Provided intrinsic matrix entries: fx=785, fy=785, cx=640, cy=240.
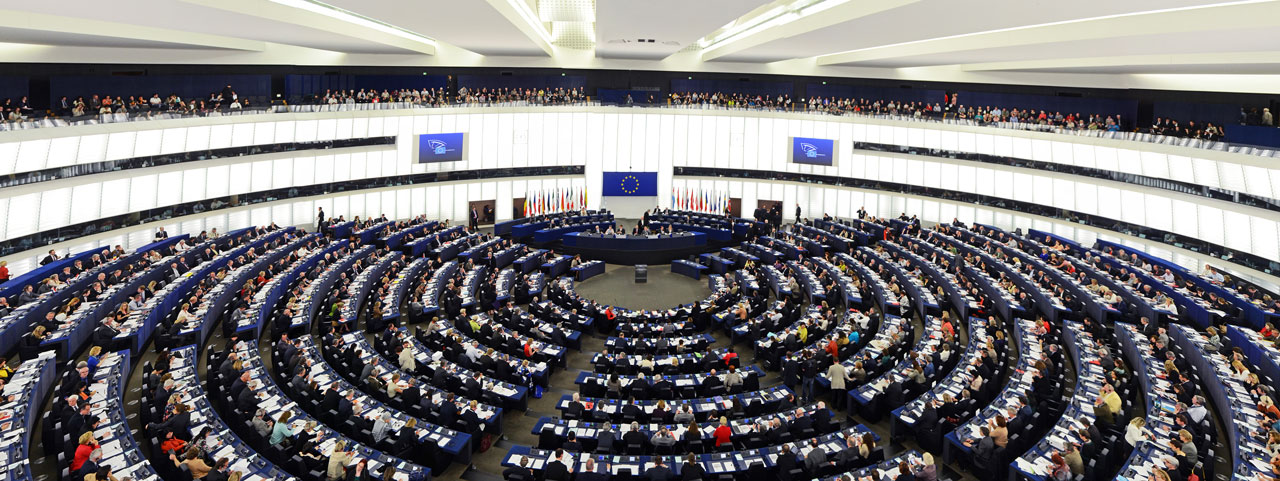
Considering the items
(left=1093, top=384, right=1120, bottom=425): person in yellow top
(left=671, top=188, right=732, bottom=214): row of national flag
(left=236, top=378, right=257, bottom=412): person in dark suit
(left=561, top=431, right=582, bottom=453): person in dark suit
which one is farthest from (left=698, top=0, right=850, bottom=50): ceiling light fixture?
(left=236, top=378, right=257, bottom=412): person in dark suit

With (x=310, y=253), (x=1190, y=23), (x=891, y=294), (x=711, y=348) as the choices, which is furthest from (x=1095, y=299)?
(x=310, y=253)

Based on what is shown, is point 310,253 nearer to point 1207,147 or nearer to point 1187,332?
point 1187,332

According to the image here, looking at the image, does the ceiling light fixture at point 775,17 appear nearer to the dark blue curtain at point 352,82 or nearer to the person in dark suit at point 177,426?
the dark blue curtain at point 352,82

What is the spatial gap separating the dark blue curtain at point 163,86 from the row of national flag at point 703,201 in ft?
67.6

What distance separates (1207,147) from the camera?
1035 inches

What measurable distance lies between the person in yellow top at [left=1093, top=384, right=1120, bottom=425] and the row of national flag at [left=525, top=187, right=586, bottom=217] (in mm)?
29365

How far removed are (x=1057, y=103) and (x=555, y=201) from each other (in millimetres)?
25503

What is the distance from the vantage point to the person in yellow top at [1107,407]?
14.5 metres

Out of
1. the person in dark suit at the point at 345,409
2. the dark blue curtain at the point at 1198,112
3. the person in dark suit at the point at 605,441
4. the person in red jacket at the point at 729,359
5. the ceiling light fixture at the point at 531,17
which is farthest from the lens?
the dark blue curtain at the point at 1198,112

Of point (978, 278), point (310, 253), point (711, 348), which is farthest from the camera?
point (310, 253)

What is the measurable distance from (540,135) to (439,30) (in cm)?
1643

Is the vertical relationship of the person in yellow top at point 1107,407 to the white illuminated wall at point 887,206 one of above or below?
below

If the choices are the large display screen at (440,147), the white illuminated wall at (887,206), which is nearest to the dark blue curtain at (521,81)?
→ the large display screen at (440,147)

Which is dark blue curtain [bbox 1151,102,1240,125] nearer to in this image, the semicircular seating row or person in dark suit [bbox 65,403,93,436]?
the semicircular seating row
